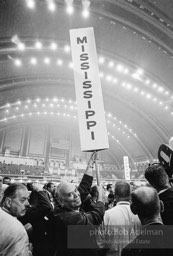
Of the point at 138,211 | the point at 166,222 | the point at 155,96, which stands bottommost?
the point at 166,222

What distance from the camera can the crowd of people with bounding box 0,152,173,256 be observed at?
110cm

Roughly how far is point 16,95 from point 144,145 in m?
14.7

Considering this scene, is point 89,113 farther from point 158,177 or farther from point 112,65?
point 112,65

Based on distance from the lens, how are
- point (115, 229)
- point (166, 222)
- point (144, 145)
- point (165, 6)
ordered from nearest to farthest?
point (166, 222)
point (115, 229)
point (165, 6)
point (144, 145)

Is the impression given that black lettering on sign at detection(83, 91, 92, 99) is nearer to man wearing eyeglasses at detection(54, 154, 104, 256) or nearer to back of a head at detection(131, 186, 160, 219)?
man wearing eyeglasses at detection(54, 154, 104, 256)

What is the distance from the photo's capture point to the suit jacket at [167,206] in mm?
1359

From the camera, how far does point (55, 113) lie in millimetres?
21500

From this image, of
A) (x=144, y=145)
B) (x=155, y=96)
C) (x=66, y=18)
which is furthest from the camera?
(x=144, y=145)

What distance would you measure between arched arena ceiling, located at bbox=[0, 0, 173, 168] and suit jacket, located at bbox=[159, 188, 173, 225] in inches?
387

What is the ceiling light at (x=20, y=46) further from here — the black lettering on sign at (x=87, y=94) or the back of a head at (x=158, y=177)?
the back of a head at (x=158, y=177)

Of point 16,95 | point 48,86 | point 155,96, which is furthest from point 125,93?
point 16,95

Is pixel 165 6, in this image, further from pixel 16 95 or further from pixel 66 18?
pixel 16 95

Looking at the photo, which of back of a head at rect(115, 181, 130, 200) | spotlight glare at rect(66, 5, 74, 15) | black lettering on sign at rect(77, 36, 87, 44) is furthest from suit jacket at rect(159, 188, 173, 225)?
spotlight glare at rect(66, 5, 74, 15)

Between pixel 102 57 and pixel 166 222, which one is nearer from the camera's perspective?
pixel 166 222
